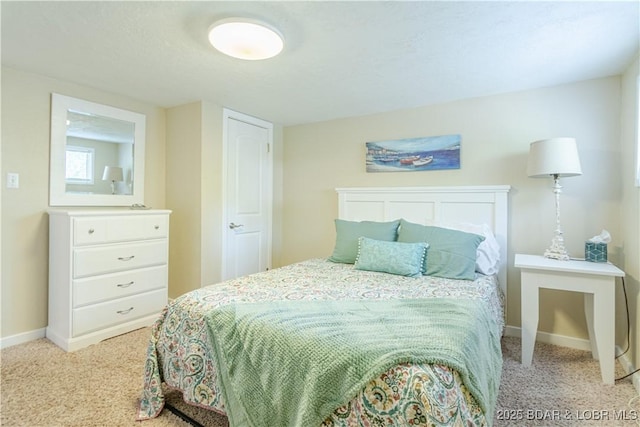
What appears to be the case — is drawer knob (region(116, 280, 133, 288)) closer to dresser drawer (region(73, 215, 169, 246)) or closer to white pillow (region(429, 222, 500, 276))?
dresser drawer (region(73, 215, 169, 246))

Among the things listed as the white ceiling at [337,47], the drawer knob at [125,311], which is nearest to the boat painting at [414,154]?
the white ceiling at [337,47]

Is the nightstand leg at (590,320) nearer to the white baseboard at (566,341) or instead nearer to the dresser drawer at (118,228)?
the white baseboard at (566,341)

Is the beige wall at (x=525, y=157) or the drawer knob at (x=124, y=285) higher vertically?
the beige wall at (x=525, y=157)

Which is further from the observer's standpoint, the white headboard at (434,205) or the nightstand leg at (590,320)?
the white headboard at (434,205)

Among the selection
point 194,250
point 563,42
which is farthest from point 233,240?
point 563,42

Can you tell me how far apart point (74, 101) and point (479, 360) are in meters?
3.41

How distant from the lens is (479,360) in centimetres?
129

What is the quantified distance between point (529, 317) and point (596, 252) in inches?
25.7

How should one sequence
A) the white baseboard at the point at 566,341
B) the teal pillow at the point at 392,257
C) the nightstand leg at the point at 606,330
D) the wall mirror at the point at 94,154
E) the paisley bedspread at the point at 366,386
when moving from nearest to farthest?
the paisley bedspread at the point at 366,386 < the nightstand leg at the point at 606,330 < the white baseboard at the point at 566,341 < the teal pillow at the point at 392,257 < the wall mirror at the point at 94,154

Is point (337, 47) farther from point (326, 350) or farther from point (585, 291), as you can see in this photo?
point (585, 291)

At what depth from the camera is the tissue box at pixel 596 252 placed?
2256mm

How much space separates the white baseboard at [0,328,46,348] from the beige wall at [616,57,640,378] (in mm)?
4183

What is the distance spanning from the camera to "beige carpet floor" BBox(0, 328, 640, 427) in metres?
1.68

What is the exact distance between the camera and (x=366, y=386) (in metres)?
1.10
